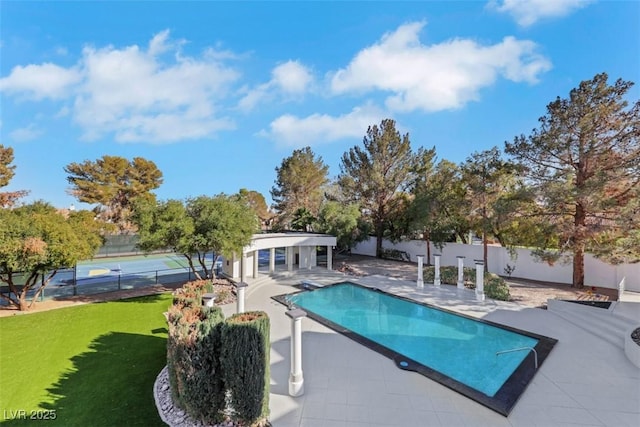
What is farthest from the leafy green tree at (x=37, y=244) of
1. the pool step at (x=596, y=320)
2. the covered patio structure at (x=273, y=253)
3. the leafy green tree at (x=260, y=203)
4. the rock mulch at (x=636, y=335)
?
the leafy green tree at (x=260, y=203)

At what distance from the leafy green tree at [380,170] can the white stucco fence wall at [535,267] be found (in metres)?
4.60

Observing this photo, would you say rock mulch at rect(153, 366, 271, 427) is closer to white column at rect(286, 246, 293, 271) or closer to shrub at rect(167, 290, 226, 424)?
shrub at rect(167, 290, 226, 424)

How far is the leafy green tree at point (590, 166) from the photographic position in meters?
12.3

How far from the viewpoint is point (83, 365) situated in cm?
762

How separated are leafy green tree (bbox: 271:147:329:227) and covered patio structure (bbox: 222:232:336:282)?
33.0 ft

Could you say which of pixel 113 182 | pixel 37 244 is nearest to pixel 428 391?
pixel 37 244

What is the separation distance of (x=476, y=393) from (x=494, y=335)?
4.51 metres

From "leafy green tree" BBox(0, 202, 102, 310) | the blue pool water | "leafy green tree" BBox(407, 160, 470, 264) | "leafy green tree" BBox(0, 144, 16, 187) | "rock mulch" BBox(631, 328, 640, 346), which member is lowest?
the blue pool water

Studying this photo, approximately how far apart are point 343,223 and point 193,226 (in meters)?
12.8

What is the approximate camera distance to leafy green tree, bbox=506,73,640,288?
12258 millimetres

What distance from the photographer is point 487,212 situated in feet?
58.7

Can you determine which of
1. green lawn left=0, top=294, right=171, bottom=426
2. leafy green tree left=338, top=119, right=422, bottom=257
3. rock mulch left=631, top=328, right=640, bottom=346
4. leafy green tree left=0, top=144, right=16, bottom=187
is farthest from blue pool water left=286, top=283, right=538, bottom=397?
leafy green tree left=0, top=144, right=16, bottom=187

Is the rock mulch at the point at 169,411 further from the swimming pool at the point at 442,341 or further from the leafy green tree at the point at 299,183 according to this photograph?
the leafy green tree at the point at 299,183

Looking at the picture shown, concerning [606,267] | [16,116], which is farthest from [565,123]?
[16,116]
